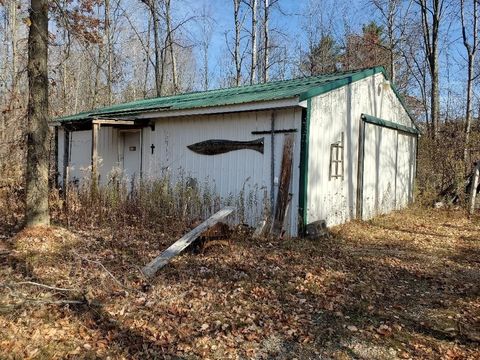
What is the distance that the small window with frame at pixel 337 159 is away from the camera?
772cm

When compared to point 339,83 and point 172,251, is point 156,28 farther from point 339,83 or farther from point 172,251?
point 172,251

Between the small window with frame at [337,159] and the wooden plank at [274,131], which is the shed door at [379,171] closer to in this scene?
the small window with frame at [337,159]

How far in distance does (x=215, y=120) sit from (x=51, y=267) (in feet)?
15.4

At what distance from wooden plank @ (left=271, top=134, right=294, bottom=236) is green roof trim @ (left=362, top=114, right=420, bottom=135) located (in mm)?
2718

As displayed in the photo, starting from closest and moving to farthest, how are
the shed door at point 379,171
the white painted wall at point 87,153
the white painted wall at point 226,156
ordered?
the white painted wall at point 226,156 → the shed door at point 379,171 → the white painted wall at point 87,153

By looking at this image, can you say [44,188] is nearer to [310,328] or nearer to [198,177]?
[198,177]

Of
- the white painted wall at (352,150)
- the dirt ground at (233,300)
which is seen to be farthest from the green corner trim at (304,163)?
the dirt ground at (233,300)

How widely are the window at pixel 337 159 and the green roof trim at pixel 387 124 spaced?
1.28m

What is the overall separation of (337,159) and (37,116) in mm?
5570

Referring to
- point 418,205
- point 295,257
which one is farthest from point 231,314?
point 418,205

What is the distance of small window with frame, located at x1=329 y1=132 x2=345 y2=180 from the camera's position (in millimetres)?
7723

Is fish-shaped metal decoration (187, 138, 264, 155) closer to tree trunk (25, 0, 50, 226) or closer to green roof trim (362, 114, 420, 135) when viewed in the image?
green roof trim (362, 114, 420, 135)

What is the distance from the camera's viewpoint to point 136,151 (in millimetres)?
10453

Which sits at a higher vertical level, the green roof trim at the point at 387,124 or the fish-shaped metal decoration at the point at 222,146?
the green roof trim at the point at 387,124
